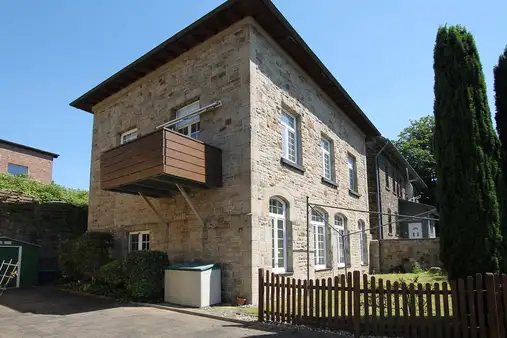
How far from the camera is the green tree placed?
35688 millimetres

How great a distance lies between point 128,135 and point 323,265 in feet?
27.3

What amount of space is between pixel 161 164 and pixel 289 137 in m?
4.91

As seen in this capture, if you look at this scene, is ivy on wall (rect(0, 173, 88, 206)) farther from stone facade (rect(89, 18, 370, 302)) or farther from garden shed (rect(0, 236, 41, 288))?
stone facade (rect(89, 18, 370, 302))

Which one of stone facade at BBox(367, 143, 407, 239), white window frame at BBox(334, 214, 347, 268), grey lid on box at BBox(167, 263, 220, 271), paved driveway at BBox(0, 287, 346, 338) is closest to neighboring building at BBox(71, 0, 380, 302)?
white window frame at BBox(334, 214, 347, 268)

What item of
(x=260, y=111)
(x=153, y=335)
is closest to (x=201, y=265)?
(x=153, y=335)

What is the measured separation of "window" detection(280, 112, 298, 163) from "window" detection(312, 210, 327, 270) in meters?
2.10

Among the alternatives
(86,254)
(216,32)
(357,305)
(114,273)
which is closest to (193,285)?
(114,273)

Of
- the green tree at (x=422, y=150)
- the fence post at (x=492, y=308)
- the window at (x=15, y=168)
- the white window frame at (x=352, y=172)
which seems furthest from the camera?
the green tree at (x=422, y=150)

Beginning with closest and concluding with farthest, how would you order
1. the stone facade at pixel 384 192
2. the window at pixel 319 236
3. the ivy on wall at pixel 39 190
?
the window at pixel 319 236, the ivy on wall at pixel 39 190, the stone facade at pixel 384 192

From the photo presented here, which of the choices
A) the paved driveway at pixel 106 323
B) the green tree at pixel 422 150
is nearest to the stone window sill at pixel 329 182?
the paved driveway at pixel 106 323

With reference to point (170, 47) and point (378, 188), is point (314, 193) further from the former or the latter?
point (378, 188)

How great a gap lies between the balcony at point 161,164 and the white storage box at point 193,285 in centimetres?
206

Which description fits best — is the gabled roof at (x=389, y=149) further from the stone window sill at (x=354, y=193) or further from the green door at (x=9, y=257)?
the green door at (x=9, y=257)

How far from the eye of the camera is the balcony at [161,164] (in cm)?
870
